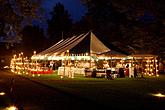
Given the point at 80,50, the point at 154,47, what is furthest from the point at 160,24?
the point at 80,50

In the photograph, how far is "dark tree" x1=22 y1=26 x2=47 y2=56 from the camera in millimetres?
105562

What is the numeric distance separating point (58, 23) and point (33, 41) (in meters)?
8.11

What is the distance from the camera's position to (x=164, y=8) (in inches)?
1428

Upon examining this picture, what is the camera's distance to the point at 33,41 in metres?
108

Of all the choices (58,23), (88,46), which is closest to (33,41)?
(58,23)

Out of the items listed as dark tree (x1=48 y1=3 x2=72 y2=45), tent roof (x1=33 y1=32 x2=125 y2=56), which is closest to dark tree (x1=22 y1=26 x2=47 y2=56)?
dark tree (x1=48 y1=3 x2=72 y2=45)

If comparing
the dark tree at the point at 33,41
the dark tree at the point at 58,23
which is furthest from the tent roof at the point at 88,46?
the dark tree at the point at 33,41

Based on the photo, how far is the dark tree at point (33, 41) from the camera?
4156 inches

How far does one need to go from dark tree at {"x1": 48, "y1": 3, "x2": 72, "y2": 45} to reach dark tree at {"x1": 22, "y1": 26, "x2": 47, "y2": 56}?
4017mm

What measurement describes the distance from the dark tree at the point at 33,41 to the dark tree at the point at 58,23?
158 inches

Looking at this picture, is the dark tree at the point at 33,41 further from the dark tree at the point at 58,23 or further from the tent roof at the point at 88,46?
the tent roof at the point at 88,46

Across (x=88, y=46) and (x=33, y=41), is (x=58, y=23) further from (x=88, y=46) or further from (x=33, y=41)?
(x=88, y=46)

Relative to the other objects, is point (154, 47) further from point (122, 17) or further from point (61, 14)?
point (61, 14)

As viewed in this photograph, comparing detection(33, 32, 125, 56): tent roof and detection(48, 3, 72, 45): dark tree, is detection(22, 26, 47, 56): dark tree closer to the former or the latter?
detection(48, 3, 72, 45): dark tree
